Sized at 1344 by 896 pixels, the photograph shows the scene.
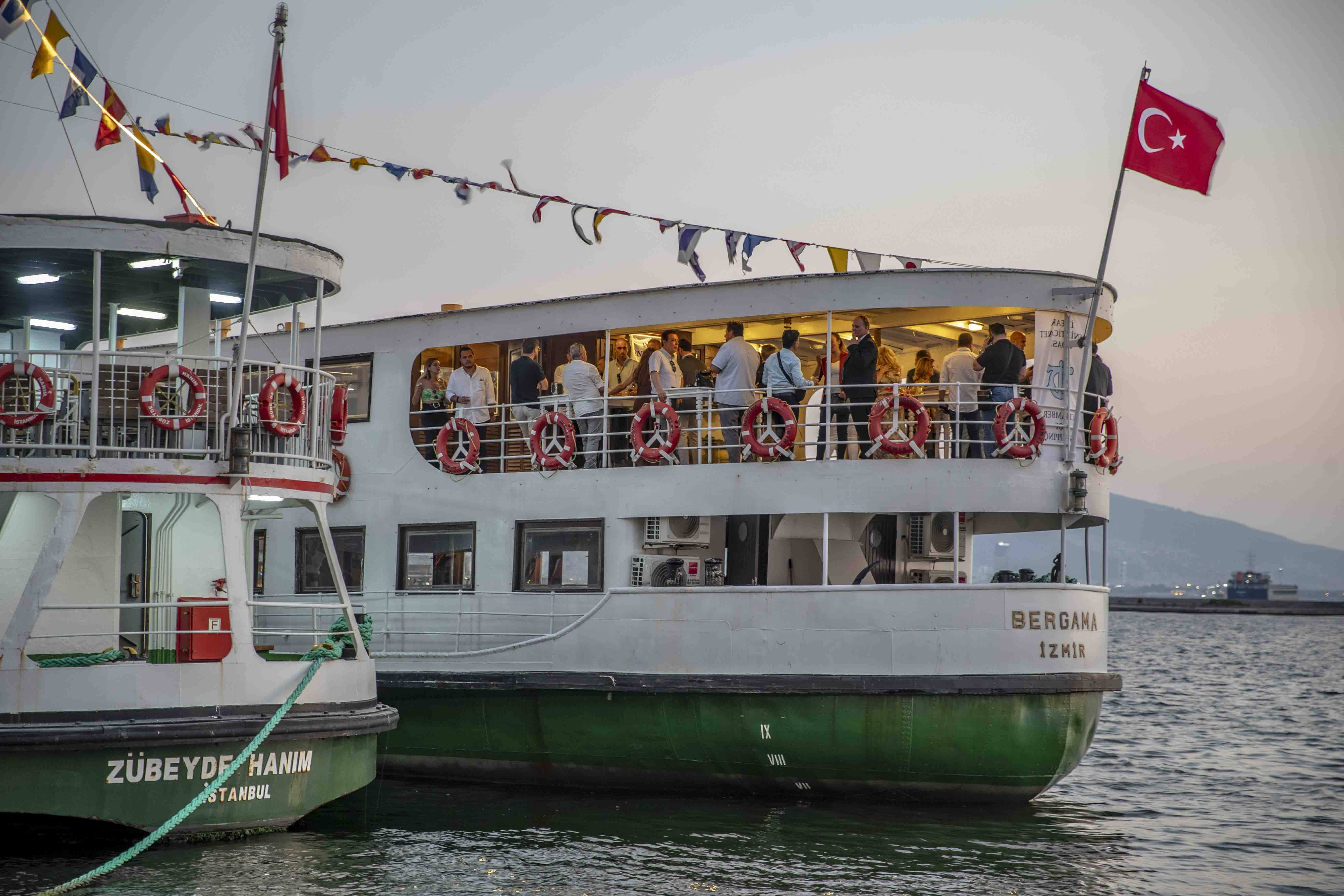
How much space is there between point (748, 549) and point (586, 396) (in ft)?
8.34

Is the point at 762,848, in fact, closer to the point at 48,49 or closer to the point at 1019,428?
the point at 1019,428

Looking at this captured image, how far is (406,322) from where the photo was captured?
57.0ft

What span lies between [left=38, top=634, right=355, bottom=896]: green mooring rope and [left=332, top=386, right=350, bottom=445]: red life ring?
6.60 feet

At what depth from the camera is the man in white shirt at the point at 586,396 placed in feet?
52.0

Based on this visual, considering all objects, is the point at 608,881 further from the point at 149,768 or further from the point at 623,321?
the point at 623,321

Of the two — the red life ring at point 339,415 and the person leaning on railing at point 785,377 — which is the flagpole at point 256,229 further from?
the person leaning on railing at point 785,377

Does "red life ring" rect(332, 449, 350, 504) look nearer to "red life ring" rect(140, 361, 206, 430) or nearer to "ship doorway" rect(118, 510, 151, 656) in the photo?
"ship doorway" rect(118, 510, 151, 656)

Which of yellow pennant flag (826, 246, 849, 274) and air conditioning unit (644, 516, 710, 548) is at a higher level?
yellow pennant flag (826, 246, 849, 274)

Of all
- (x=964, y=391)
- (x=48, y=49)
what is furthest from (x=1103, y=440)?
(x=48, y=49)

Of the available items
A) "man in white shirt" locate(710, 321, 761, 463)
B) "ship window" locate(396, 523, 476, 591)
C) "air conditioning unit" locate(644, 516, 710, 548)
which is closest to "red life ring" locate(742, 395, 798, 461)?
"man in white shirt" locate(710, 321, 761, 463)

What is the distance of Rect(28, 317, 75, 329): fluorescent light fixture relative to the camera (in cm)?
1574

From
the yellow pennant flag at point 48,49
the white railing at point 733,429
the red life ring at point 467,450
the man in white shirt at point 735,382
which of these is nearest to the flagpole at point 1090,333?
the white railing at point 733,429

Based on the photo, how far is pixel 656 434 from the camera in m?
15.0

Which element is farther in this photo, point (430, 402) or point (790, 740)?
point (430, 402)
